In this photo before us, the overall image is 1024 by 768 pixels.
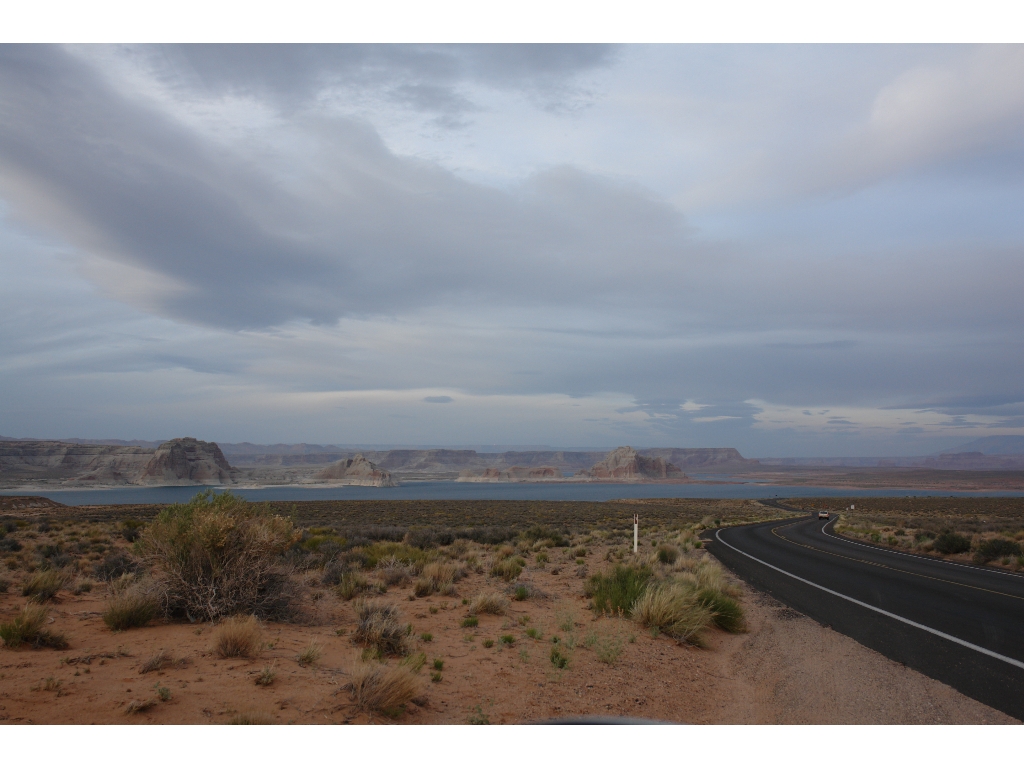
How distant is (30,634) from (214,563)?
209 cm

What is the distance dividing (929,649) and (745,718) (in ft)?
A: 12.3

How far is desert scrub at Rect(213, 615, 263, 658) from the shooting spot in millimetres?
6168

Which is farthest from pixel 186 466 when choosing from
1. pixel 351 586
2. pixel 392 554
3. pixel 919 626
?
pixel 919 626

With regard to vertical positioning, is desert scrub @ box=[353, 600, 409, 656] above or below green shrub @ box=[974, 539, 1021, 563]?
above

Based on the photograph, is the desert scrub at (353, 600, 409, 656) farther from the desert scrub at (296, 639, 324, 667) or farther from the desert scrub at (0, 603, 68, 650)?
the desert scrub at (0, 603, 68, 650)

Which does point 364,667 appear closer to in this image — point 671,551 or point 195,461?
point 671,551

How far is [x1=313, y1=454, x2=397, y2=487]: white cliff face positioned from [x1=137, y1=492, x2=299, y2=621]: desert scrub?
536 ft

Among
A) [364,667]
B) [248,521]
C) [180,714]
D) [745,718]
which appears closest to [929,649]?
→ [745,718]

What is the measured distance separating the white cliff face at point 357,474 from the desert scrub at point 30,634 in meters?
165

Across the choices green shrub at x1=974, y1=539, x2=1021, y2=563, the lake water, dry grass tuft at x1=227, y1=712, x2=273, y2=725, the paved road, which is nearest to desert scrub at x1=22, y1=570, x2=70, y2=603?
dry grass tuft at x1=227, y1=712, x2=273, y2=725

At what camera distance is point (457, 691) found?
5.64 meters

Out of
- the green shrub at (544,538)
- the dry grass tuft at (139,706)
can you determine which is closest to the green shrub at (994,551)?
the green shrub at (544,538)

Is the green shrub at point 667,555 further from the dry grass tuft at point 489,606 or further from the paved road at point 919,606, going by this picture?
the dry grass tuft at point 489,606

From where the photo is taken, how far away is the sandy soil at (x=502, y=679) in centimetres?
481
